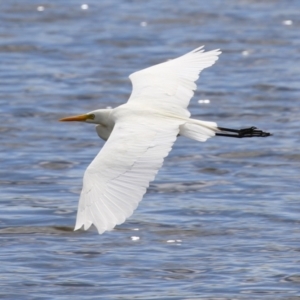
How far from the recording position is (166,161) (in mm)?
11250

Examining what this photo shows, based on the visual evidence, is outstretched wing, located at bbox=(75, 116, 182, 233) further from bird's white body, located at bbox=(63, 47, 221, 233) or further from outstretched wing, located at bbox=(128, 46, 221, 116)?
outstretched wing, located at bbox=(128, 46, 221, 116)

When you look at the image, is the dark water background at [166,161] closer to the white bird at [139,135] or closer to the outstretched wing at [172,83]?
the white bird at [139,135]

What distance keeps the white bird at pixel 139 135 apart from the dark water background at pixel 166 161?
1.01 m

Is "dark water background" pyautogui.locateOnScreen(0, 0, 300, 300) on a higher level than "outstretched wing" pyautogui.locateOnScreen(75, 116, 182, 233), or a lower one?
lower

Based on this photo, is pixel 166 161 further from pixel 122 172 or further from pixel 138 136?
pixel 122 172

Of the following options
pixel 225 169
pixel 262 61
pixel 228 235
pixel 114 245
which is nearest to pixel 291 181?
pixel 225 169

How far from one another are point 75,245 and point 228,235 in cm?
126

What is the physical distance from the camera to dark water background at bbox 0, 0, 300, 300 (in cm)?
805

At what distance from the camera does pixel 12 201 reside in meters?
10.0

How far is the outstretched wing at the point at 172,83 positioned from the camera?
8.29 metres

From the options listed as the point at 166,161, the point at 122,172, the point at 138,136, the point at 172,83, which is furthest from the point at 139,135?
the point at 166,161

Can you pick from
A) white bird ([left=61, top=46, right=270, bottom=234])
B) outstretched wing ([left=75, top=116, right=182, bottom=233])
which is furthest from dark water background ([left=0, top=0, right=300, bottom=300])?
outstretched wing ([left=75, top=116, right=182, bottom=233])

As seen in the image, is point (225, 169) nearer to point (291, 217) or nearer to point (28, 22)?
point (291, 217)

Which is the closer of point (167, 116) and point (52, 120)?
point (167, 116)
